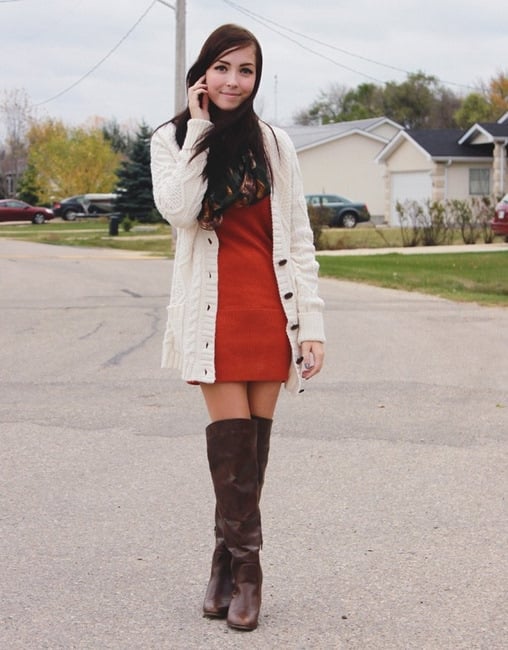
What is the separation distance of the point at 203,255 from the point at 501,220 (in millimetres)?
27112

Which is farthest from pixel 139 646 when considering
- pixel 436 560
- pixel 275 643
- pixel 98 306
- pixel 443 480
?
pixel 98 306

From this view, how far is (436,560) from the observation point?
481cm

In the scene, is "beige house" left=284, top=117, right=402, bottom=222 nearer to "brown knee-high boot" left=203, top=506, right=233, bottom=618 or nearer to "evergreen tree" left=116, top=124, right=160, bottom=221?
"evergreen tree" left=116, top=124, right=160, bottom=221

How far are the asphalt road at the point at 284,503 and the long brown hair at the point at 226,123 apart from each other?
5.16ft

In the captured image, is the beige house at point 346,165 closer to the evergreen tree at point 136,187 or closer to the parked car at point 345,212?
the evergreen tree at point 136,187

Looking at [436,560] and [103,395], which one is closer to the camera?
[436,560]

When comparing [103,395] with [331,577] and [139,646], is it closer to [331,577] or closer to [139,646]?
[331,577]

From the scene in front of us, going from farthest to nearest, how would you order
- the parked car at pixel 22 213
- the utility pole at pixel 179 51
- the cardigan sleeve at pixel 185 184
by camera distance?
the parked car at pixel 22 213, the utility pole at pixel 179 51, the cardigan sleeve at pixel 185 184

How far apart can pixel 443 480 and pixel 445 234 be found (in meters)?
25.5

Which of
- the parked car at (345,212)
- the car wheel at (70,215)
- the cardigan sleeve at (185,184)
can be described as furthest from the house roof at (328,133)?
the cardigan sleeve at (185,184)

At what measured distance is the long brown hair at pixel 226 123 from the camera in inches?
156

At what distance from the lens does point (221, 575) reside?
164 inches

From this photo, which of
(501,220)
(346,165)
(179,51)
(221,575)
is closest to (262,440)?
(221,575)

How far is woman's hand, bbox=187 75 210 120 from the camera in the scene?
3.98 metres
